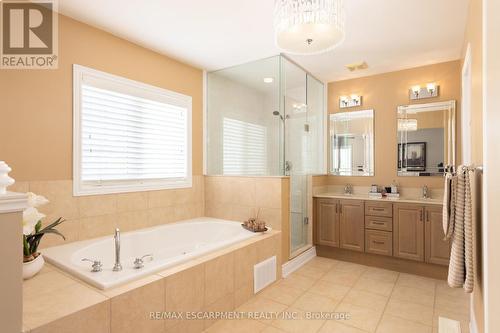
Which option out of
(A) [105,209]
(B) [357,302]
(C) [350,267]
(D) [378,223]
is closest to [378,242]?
(D) [378,223]

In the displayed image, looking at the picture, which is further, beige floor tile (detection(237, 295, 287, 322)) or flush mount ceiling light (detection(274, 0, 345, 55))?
beige floor tile (detection(237, 295, 287, 322))

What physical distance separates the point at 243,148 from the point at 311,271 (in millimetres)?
1780

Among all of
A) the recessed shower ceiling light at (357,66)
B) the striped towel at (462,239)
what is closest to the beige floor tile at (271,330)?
the striped towel at (462,239)

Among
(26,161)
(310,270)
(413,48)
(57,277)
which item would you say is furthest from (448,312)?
(26,161)

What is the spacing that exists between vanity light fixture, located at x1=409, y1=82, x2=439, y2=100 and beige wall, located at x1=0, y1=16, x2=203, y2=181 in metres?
3.45

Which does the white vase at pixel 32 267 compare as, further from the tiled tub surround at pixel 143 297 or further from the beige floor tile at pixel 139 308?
the beige floor tile at pixel 139 308

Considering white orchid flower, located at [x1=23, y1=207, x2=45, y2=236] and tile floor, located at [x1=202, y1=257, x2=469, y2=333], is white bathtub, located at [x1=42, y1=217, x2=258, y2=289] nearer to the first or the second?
white orchid flower, located at [x1=23, y1=207, x2=45, y2=236]

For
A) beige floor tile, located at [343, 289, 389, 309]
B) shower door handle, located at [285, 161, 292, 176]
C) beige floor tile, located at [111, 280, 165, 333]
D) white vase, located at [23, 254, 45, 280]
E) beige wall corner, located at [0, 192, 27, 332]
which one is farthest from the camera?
shower door handle, located at [285, 161, 292, 176]

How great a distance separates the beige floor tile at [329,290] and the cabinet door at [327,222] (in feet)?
2.81


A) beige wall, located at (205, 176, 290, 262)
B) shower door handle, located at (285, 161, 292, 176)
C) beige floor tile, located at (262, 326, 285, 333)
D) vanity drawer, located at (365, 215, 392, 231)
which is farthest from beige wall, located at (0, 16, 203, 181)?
vanity drawer, located at (365, 215, 392, 231)

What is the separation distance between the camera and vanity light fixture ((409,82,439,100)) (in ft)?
11.4

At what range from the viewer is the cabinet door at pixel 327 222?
3773 millimetres

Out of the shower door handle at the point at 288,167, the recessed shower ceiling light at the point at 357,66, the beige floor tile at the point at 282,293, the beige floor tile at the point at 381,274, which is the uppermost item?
the recessed shower ceiling light at the point at 357,66

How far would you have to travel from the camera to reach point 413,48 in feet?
10.1
